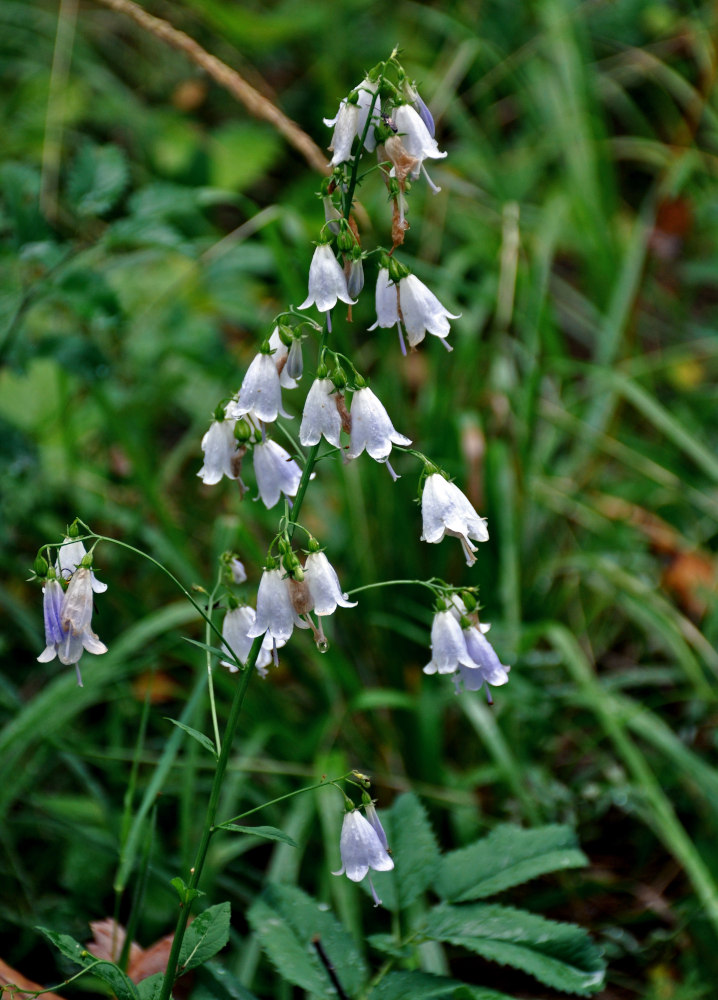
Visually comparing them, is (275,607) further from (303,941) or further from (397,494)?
(397,494)

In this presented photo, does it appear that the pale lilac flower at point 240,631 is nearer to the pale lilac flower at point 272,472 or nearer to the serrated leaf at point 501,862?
the pale lilac flower at point 272,472

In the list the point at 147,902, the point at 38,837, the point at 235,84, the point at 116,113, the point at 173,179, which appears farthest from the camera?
the point at 116,113

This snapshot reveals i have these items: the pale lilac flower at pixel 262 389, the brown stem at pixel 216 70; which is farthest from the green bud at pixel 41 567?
the brown stem at pixel 216 70

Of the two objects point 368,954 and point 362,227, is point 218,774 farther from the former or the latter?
point 362,227

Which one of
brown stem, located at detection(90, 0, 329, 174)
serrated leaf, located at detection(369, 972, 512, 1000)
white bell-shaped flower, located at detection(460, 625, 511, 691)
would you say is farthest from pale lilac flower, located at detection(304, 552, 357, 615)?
brown stem, located at detection(90, 0, 329, 174)

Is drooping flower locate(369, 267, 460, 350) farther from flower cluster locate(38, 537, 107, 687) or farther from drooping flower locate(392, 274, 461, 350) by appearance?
flower cluster locate(38, 537, 107, 687)

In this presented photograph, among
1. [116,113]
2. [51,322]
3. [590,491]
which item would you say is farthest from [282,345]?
[116,113]
